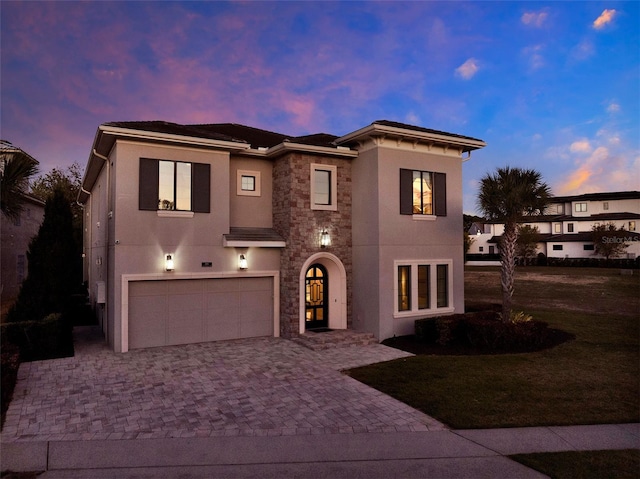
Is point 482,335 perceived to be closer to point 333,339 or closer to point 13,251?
point 333,339

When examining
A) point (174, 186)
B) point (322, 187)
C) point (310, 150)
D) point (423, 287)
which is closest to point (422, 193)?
point (423, 287)

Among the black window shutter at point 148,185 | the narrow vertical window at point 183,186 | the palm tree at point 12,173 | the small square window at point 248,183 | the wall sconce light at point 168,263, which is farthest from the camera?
the small square window at point 248,183

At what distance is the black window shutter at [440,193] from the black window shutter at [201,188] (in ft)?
26.5

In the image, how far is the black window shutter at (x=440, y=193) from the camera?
46.7ft

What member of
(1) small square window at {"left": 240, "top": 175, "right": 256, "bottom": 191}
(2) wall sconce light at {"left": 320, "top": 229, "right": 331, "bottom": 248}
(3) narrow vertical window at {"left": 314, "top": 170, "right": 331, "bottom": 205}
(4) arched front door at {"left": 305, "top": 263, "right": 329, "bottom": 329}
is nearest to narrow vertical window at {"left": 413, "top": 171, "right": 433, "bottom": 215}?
(3) narrow vertical window at {"left": 314, "top": 170, "right": 331, "bottom": 205}

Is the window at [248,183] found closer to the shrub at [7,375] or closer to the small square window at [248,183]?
the small square window at [248,183]

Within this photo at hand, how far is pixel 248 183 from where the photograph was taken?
1381 cm

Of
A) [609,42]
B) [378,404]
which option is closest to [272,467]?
[378,404]

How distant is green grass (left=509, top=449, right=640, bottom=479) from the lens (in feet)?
16.0

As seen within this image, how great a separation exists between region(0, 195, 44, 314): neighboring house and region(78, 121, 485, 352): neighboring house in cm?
939

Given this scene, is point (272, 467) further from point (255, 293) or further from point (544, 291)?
point (544, 291)

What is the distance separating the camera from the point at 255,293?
13.4 meters

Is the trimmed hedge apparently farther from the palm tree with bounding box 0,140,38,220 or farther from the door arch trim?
the door arch trim

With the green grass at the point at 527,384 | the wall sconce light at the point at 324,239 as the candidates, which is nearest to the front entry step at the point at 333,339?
the green grass at the point at 527,384
